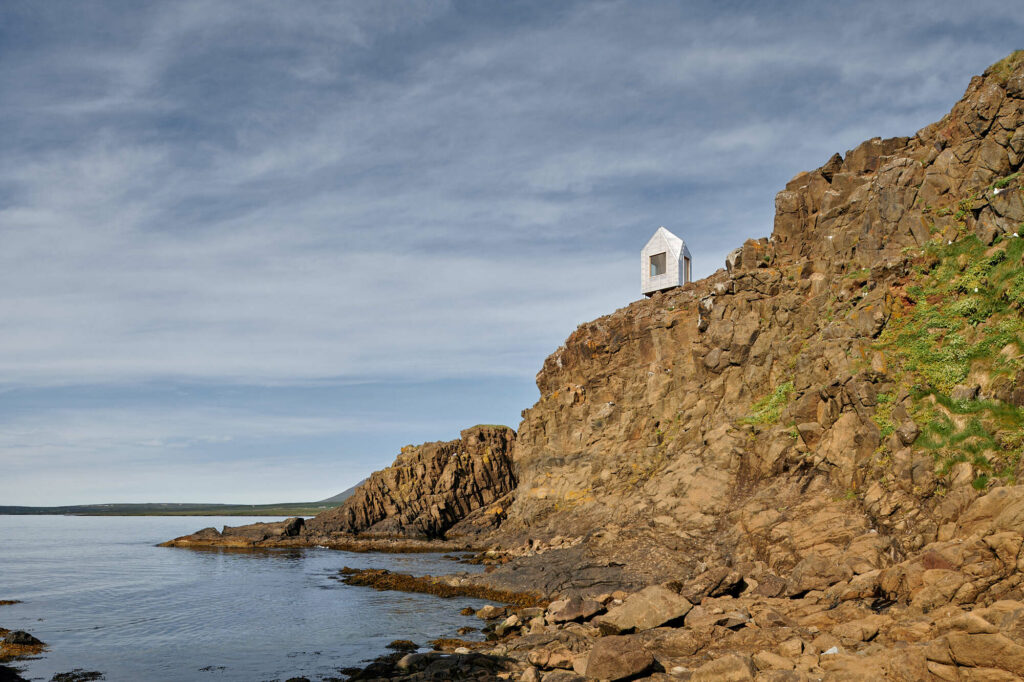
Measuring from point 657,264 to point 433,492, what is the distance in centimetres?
4959

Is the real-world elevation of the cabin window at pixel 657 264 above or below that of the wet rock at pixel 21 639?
above

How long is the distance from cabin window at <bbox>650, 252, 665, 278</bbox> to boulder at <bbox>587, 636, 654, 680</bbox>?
183 feet

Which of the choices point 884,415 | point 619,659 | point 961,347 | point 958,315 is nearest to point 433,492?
point 884,415

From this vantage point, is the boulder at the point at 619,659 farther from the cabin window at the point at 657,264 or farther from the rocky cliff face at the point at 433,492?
the rocky cliff face at the point at 433,492

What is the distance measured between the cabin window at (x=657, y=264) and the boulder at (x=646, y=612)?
50.4 meters

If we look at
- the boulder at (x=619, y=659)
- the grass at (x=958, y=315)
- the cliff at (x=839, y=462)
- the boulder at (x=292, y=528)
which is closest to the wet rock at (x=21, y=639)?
the cliff at (x=839, y=462)

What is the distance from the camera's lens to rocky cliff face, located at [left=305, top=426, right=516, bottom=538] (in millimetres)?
96125

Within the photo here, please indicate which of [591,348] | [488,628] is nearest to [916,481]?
[488,628]

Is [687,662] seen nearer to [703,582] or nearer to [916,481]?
[703,582]

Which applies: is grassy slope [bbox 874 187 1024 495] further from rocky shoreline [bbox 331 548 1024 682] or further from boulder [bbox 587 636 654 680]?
boulder [bbox 587 636 654 680]

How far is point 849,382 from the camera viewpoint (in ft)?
112

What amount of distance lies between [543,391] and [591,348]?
11.3 meters

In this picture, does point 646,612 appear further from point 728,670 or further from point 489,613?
point 489,613

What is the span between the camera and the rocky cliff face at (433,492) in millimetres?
96125
